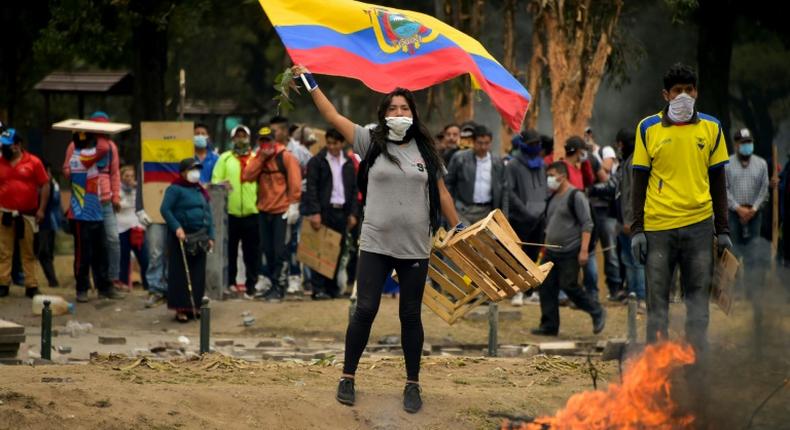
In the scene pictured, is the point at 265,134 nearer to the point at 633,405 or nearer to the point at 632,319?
the point at 632,319

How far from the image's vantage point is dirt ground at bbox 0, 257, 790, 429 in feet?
30.7

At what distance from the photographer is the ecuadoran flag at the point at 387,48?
1091 cm

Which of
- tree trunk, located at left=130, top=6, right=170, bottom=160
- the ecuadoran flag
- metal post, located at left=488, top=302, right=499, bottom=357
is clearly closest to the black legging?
the ecuadoran flag

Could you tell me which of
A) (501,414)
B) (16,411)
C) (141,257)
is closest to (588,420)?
(501,414)

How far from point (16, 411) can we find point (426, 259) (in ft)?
9.30

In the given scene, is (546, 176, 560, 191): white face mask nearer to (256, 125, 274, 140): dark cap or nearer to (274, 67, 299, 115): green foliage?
(256, 125, 274, 140): dark cap

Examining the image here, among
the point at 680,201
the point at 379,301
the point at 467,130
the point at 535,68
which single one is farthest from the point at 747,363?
the point at 535,68

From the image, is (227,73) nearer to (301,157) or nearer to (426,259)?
(301,157)

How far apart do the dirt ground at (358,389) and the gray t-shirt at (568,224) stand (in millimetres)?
3111

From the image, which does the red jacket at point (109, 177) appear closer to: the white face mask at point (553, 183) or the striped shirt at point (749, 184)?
the white face mask at point (553, 183)

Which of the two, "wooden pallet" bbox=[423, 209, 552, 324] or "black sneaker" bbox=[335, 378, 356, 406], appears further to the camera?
"wooden pallet" bbox=[423, 209, 552, 324]

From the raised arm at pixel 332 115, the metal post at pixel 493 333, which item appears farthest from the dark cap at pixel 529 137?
the raised arm at pixel 332 115

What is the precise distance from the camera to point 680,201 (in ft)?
34.6

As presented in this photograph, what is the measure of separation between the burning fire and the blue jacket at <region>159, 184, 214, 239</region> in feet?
26.5
